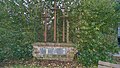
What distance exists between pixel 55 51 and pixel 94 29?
58.3 inches

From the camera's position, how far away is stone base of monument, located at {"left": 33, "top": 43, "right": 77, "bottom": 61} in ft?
24.3

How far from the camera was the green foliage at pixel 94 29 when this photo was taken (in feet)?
23.9

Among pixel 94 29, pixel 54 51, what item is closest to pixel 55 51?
pixel 54 51

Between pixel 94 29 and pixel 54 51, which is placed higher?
pixel 94 29

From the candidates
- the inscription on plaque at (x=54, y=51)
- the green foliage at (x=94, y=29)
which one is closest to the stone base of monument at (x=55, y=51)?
the inscription on plaque at (x=54, y=51)

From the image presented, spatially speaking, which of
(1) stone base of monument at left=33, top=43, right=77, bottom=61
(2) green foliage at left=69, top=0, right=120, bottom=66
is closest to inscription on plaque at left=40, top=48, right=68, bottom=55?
(1) stone base of monument at left=33, top=43, right=77, bottom=61

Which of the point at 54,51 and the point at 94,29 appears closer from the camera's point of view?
the point at 94,29

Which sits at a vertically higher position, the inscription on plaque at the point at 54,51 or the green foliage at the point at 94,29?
the green foliage at the point at 94,29

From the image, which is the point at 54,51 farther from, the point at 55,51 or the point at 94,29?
the point at 94,29

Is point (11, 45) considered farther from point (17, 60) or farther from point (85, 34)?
A: point (85, 34)

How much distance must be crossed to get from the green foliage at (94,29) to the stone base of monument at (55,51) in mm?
287

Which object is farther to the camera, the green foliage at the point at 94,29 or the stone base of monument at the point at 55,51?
the stone base of monument at the point at 55,51

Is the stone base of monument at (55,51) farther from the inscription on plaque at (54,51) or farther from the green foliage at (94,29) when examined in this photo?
the green foliage at (94,29)

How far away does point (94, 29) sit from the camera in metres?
7.25
